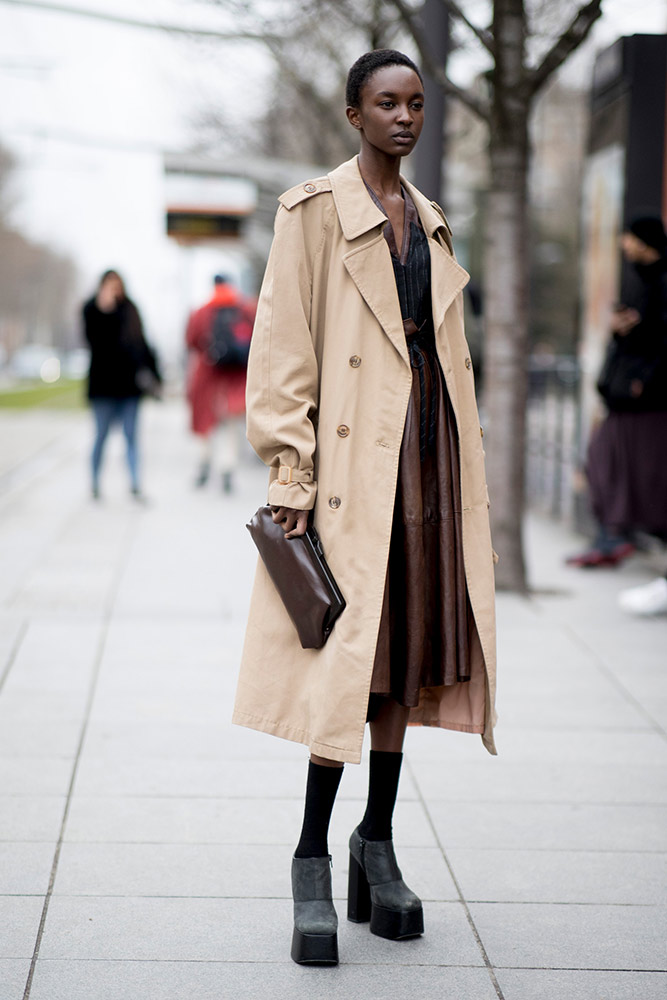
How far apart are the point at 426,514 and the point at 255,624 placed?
1.54ft

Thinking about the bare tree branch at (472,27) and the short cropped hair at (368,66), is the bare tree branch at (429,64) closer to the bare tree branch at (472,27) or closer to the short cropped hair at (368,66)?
the bare tree branch at (472,27)

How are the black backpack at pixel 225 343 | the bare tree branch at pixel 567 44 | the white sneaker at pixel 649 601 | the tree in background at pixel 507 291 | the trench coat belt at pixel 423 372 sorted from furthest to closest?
the black backpack at pixel 225 343 → the tree in background at pixel 507 291 → the white sneaker at pixel 649 601 → the bare tree branch at pixel 567 44 → the trench coat belt at pixel 423 372

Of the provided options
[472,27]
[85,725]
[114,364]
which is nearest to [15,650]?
[85,725]

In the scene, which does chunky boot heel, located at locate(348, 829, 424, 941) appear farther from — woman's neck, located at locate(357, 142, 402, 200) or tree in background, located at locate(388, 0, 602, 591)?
tree in background, located at locate(388, 0, 602, 591)

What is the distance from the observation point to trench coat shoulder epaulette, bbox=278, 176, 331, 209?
3059 mm

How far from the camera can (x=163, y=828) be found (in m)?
3.94

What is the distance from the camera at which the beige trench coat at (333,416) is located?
3.02 m

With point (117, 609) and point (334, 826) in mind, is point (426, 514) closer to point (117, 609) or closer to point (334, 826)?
point (334, 826)

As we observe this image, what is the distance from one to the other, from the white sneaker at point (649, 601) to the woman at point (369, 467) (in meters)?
4.02

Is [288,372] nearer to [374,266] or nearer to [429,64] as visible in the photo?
[374,266]

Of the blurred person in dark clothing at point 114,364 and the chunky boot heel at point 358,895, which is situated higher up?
the blurred person in dark clothing at point 114,364

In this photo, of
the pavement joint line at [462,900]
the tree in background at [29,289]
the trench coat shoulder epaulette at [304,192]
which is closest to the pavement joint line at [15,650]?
the pavement joint line at [462,900]

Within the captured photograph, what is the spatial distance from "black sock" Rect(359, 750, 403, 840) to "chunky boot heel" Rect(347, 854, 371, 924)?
0.28ft

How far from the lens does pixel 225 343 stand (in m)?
12.9
